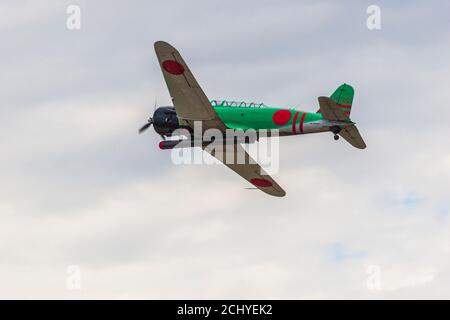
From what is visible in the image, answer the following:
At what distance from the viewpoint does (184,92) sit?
33.2m

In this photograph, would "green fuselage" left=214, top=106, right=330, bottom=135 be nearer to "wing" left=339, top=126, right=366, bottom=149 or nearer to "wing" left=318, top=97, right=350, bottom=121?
"wing" left=318, top=97, right=350, bottom=121

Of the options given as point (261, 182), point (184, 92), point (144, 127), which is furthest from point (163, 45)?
point (261, 182)

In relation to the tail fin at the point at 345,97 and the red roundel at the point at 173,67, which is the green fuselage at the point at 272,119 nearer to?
the tail fin at the point at 345,97

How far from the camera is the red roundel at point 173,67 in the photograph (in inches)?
1275

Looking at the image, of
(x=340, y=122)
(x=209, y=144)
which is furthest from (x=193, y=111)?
(x=340, y=122)

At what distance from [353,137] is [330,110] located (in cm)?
166

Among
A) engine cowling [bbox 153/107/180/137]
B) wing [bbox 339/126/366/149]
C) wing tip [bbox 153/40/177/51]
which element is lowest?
wing [bbox 339/126/366/149]

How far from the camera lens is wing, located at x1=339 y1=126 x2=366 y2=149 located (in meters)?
32.9

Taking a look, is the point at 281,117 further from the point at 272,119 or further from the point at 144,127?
the point at 144,127

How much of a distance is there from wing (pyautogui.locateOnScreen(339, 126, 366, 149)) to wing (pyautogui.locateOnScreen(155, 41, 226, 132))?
445cm

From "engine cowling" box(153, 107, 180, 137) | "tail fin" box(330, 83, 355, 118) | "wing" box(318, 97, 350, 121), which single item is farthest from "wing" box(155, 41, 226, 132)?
"tail fin" box(330, 83, 355, 118)
